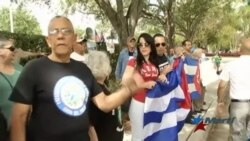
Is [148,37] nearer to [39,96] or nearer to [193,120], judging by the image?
[39,96]

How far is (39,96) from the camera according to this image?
2.95 metres

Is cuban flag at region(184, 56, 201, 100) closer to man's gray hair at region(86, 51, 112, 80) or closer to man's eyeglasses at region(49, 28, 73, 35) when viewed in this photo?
man's gray hair at region(86, 51, 112, 80)

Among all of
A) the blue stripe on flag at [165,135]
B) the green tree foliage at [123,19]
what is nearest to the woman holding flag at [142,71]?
the blue stripe on flag at [165,135]

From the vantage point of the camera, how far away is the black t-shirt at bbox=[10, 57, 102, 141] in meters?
2.93

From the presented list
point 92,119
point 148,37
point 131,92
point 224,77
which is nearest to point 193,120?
point 224,77

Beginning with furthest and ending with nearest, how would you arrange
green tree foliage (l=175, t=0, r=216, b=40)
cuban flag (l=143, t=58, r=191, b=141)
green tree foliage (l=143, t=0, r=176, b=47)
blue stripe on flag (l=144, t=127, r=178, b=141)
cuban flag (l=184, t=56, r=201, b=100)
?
green tree foliage (l=175, t=0, r=216, b=40), green tree foliage (l=143, t=0, r=176, b=47), cuban flag (l=184, t=56, r=201, b=100), blue stripe on flag (l=144, t=127, r=178, b=141), cuban flag (l=143, t=58, r=191, b=141)

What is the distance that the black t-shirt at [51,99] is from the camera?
2.93 m

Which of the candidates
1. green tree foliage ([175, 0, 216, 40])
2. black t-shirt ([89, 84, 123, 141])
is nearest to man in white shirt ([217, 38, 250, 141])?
black t-shirt ([89, 84, 123, 141])

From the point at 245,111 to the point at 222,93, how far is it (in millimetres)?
393

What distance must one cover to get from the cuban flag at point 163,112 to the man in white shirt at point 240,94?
953 millimetres

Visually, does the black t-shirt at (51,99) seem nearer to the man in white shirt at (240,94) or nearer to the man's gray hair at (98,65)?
the man's gray hair at (98,65)

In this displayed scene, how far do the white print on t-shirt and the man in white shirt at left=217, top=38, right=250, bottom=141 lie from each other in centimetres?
362

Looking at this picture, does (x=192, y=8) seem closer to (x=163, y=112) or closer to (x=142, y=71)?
(x=163, y=112)

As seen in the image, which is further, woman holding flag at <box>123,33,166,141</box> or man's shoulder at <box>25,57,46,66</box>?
woman holding flag at <box>123,33,166,141</box>
